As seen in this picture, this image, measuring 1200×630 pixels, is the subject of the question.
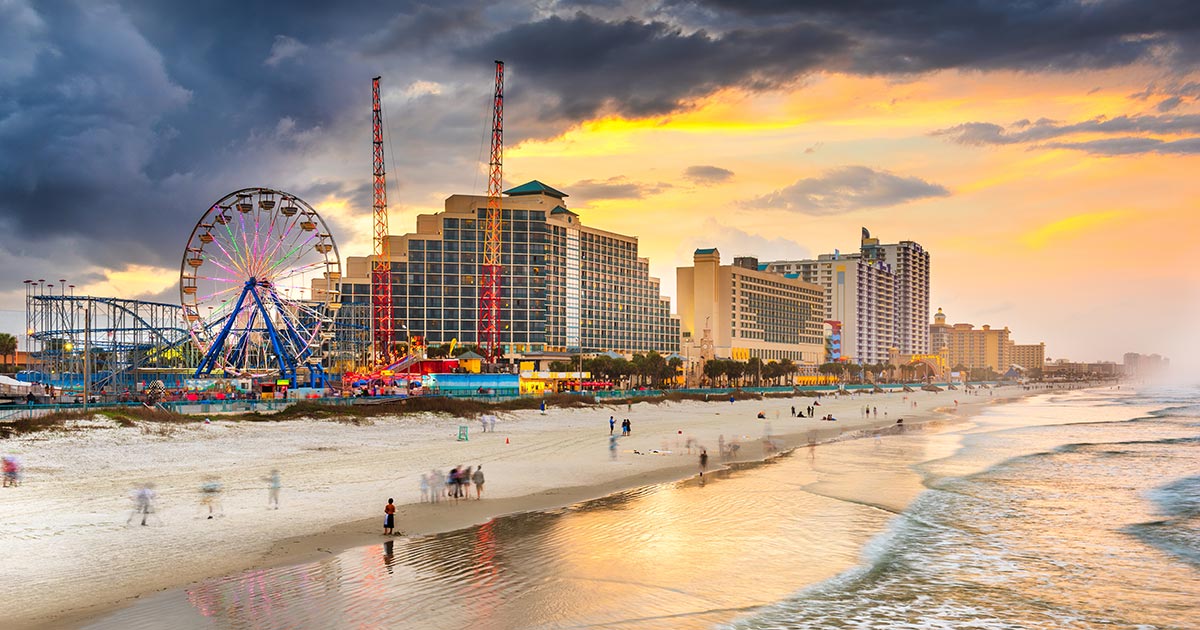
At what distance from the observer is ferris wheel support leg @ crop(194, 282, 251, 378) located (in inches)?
3381

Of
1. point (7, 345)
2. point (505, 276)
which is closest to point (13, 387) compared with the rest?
point (7, 345)

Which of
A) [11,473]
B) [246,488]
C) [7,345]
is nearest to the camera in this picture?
[11,473]

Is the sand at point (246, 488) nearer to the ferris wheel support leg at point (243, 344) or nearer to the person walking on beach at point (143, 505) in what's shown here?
the person walking on beach at point (143, 505)

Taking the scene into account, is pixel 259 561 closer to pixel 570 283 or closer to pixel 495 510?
pixel 495 510

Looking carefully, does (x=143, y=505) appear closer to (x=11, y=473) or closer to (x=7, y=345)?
(x=11, y=473)

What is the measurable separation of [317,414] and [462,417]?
14325 mm

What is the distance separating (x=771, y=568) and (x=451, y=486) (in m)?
15.9

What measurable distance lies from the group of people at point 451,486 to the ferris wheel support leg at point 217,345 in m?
60.1

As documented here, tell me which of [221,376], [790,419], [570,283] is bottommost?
[790,419]

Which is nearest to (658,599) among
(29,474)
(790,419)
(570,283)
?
(29,474)

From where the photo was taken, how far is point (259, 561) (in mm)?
23312

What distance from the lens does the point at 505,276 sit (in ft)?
604

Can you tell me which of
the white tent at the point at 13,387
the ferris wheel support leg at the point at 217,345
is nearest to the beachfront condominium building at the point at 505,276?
the ferris wheel support leg at the point at 217,345

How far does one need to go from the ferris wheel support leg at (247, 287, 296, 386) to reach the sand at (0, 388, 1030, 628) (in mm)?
26186
